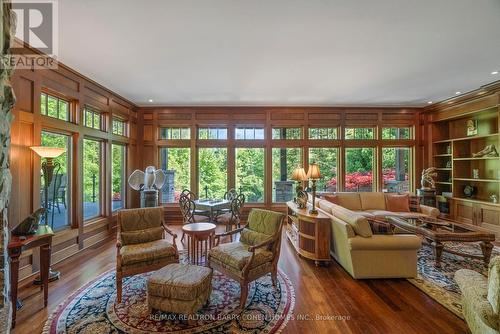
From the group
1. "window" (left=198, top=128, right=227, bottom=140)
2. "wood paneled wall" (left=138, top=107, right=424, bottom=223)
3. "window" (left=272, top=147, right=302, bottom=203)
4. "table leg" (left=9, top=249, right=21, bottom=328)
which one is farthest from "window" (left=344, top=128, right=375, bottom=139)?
"table leg" (left=9, top=249, right=21, bottom=328)

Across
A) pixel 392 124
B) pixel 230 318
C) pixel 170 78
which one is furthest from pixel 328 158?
pixel 230 318

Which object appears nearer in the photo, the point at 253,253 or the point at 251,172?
the point at 253,253

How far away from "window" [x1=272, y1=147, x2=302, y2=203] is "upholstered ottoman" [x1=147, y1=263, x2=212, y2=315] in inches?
173

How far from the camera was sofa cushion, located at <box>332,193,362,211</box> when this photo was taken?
18.2 ft

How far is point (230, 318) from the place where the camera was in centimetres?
236

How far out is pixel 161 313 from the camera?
243 centimetres

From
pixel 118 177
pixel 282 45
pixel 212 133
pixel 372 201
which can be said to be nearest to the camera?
pixel 282 45

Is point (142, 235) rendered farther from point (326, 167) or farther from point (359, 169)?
point (359, 169)

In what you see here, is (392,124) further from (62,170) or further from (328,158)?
(62,170)

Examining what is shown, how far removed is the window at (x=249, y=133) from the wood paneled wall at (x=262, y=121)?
14cm

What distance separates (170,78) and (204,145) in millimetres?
2432

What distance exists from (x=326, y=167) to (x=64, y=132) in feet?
20.1

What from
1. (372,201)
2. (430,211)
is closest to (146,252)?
(372,201)

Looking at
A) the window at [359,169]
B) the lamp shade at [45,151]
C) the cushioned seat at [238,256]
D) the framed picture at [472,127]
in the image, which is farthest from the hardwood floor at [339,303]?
the framed picture at [472,127]
